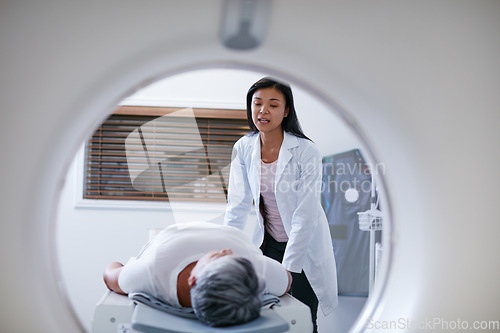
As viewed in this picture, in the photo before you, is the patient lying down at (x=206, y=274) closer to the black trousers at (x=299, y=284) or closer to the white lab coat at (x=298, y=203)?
the white lab coat at (x=298, y=203)

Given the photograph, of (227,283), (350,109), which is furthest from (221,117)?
(350,109)

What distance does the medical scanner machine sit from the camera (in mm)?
771

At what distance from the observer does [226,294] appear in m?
1.19

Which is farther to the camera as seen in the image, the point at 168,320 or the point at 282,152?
the point at 282,152

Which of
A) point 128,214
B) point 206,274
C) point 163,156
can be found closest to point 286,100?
point 206,274

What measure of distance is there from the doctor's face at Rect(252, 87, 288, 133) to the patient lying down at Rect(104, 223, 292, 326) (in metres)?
0.54

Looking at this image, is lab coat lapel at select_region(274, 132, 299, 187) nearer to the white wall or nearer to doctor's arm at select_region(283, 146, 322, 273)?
doctor's arm at select_region(283, 146, 322, 273)

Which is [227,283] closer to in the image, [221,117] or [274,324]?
[274,324]

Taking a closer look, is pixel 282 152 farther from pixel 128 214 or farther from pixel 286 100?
pixel 128 214

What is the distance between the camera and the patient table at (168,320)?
1.15 m

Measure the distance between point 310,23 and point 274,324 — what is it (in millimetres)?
796

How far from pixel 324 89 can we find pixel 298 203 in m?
1.05

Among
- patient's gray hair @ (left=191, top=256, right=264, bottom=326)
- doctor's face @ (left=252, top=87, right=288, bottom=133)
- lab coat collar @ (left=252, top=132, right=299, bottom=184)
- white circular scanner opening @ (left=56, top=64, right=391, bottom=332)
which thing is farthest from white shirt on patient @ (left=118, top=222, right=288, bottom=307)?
white circular scanner opening @ (left=56, top=64, right=391, bottom=332)

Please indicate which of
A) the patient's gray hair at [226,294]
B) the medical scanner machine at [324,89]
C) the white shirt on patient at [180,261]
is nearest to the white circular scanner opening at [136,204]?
the white shirt on patient at [180,261]
